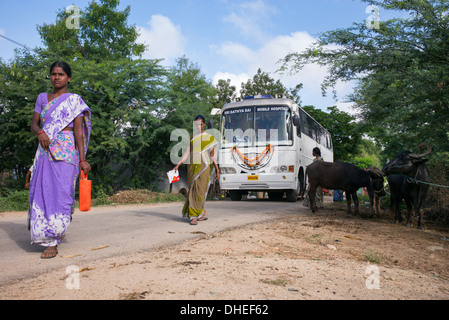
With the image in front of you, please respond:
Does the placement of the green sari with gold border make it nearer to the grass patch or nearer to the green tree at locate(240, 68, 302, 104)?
the grass patch

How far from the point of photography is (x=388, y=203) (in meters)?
12.5

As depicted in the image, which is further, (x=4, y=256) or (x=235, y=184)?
(x=235, y=184)

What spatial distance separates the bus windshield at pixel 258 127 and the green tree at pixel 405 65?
18.1 ft

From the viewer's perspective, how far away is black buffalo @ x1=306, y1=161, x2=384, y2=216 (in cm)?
969

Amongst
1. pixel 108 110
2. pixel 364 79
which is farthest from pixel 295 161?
pixel 108 110

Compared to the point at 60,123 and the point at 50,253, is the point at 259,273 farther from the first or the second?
the point at 60,123

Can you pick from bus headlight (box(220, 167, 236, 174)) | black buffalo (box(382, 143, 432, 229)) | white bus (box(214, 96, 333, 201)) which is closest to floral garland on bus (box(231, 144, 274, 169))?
white bus (box(214, 96, 333, 201))

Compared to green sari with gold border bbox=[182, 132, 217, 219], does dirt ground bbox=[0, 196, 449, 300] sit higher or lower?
lower

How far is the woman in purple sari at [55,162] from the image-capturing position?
166 inches

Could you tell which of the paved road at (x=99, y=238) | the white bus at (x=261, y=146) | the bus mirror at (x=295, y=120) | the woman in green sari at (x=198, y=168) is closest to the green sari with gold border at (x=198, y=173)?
the woman in green sari at (x=198, y=168)

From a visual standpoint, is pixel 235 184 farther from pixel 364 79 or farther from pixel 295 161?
pixel 364 79

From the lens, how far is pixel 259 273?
3.43 metres

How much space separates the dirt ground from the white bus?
26.3 feet
